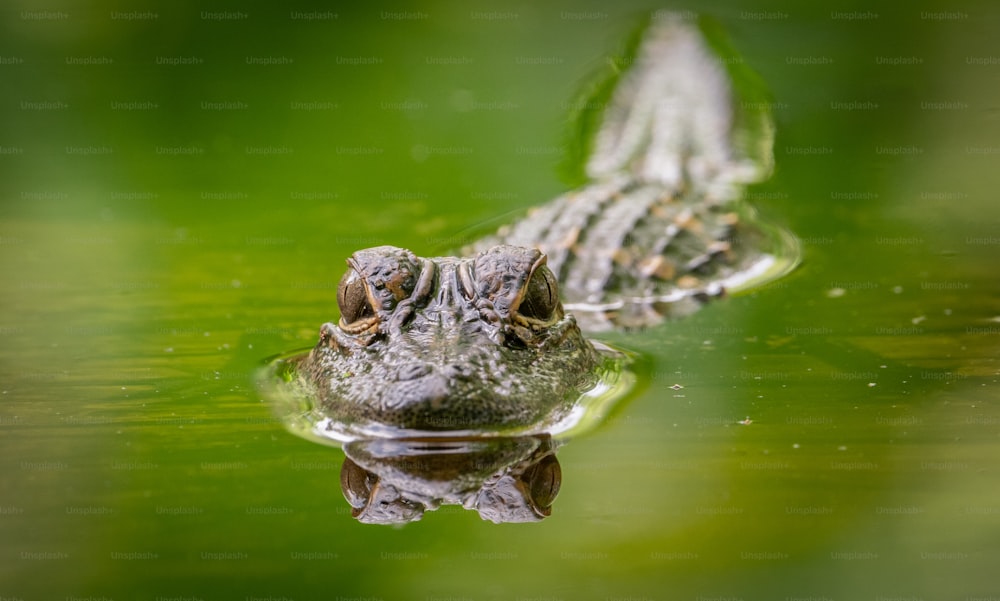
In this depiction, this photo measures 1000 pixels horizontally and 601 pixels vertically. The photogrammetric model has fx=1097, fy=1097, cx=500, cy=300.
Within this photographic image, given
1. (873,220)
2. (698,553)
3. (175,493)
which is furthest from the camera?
(873,220)

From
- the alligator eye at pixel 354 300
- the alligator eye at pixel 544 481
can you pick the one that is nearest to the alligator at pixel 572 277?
the alligator eye at pixel 354 300

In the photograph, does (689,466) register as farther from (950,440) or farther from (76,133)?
(76,133)

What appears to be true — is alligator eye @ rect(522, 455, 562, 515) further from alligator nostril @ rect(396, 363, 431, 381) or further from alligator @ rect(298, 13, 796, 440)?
alligator nostril @ rect(396, 363, 431, 381)

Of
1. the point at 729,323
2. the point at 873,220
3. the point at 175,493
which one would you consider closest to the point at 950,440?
the point at 729,323

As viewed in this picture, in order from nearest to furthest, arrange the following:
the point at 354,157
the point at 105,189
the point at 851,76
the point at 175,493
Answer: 1. the point at 175,493
2. the point at 105,189
3. the point at 354,157
4. the point at 851,76

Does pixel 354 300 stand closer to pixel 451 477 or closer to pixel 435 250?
pixel 451 477

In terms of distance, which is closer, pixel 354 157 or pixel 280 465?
pixel 280 465

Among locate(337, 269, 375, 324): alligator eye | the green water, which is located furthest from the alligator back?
locate(337, 269, 375, 324): alligator eye
